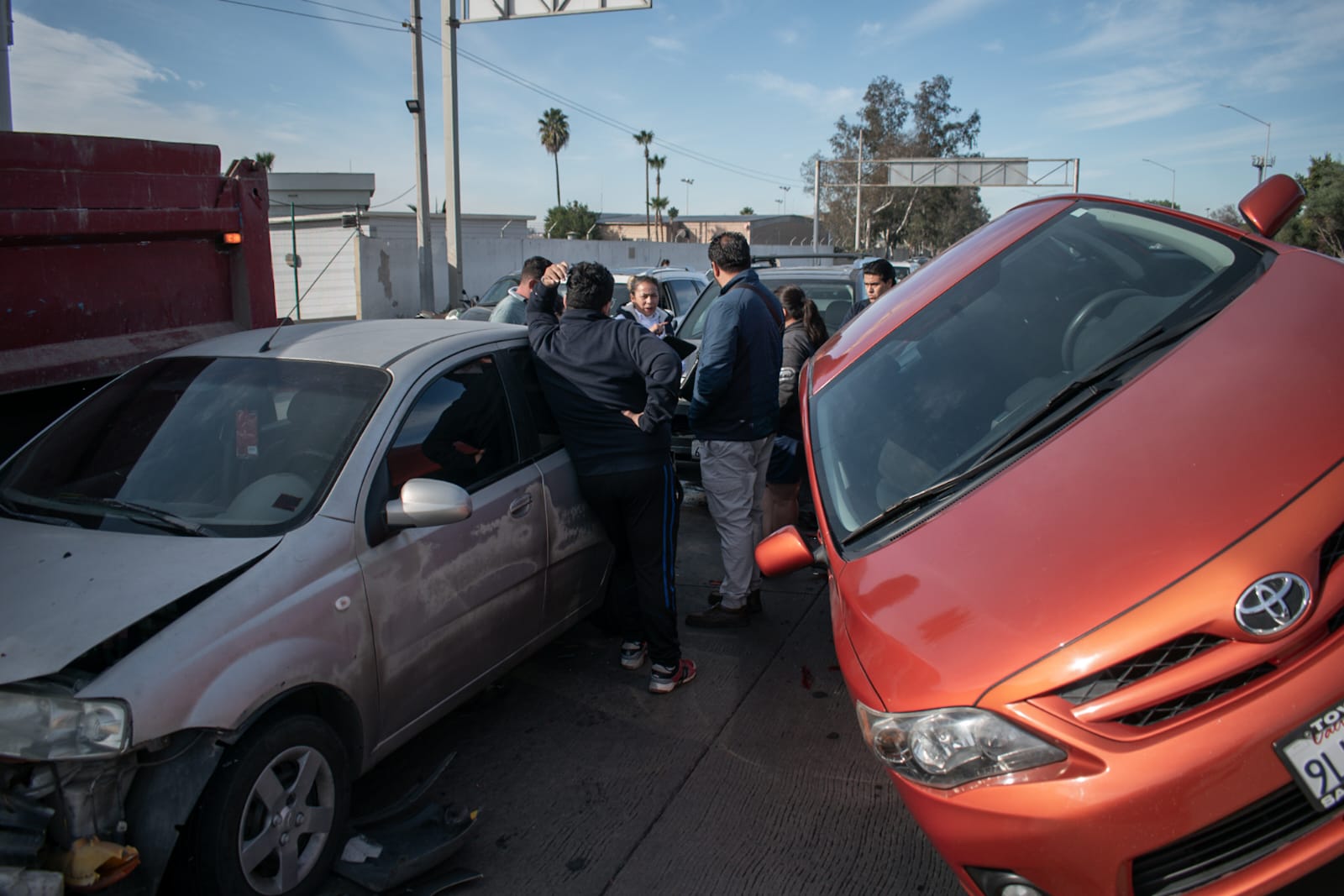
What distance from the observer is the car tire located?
2406 mm

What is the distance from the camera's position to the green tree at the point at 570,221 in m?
74.9

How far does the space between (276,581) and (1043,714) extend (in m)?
2.08

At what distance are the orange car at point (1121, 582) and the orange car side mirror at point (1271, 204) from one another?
0.26 meters

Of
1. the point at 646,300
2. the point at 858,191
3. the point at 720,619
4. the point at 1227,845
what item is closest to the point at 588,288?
the point at 720,619

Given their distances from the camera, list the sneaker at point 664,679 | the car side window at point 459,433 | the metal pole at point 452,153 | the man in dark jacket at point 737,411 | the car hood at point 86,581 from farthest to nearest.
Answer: the metal pole at point 452,153 → the man in dark jacket at point 737,411 → the sneaker at point 664,679 → the car side window at point 459,433 → the car hood at point 86,581

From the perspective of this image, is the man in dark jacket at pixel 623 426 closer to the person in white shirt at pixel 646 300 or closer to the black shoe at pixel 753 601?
the black shoe at pixel 753 601

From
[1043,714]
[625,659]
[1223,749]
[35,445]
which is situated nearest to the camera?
[1223,749]

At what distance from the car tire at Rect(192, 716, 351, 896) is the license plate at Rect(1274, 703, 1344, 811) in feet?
7.88

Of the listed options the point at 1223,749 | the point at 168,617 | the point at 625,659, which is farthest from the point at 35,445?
the point at 1223,749

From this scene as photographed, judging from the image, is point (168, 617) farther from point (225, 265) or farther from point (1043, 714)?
point (225, 265)

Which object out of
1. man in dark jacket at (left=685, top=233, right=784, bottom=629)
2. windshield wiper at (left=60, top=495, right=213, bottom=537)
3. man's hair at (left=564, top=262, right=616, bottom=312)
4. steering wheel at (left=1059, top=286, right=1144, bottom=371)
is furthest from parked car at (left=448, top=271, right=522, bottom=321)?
steering wheel at (left=1059, top=286, right=1144, bottom=371)

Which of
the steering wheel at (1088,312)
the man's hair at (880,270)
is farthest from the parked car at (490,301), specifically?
the steering wheel at (1088,312)

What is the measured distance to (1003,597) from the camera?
204 cm

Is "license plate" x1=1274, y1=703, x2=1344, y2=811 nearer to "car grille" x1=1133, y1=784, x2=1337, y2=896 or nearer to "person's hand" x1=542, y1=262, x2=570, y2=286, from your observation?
"car grille" x1=1133, y1=784, x2=1337, y2=896
